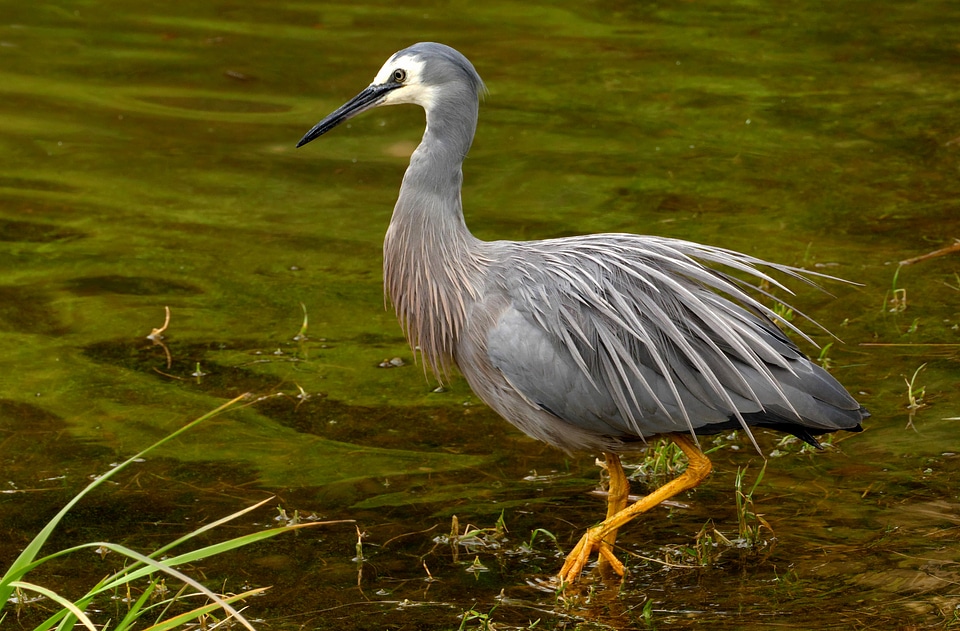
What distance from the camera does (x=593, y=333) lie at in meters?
4.95

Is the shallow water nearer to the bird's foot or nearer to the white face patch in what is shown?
the bird's foot

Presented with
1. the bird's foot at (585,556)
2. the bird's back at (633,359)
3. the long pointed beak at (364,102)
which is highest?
the long pointed beak at (364,102)

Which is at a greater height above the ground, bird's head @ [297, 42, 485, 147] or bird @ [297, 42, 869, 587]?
bird's head @ [297, 42, 485, 147]

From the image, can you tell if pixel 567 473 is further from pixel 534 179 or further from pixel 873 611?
pixel 534 179

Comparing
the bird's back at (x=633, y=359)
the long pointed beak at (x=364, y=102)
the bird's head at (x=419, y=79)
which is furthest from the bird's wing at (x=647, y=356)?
the long pointed beak at (x=364, y=102)

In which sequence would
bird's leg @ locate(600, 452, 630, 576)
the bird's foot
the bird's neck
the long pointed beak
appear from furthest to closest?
the long pointed beak → the bird's neck → bird's leg @ locate(600, 452, 630, 576) → the bird's foot

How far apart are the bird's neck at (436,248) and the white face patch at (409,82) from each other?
0.14 meters

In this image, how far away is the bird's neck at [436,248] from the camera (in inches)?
204

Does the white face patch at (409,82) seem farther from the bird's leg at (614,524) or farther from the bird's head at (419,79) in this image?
the bird's leg at (614,524)

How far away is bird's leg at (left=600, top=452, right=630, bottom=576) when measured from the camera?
189 inches

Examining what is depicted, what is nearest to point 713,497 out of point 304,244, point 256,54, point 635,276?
point 635,276

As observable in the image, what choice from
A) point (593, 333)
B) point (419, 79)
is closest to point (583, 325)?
point (593, 333)

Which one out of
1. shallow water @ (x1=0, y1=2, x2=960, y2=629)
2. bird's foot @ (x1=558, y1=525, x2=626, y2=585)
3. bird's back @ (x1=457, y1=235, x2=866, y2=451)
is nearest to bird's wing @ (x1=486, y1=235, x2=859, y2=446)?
bird's back @ (x1=457, y1=235, x2=866, y2=451)

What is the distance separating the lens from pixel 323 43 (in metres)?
11.9
